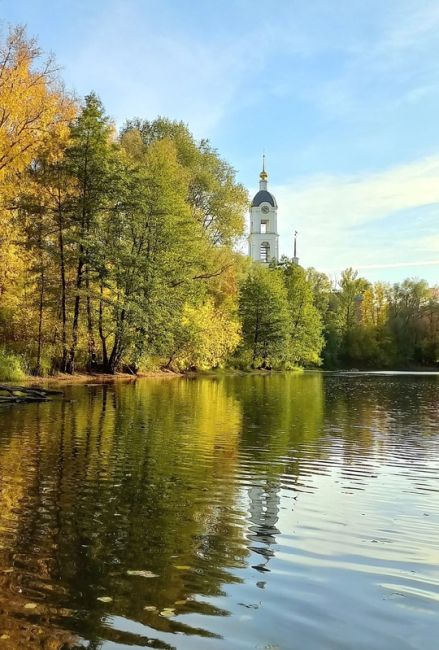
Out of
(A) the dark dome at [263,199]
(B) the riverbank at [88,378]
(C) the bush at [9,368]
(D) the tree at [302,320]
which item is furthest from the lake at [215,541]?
(A) the dark dome at [263,199]

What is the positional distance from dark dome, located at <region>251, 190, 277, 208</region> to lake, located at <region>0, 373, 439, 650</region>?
10777 cm

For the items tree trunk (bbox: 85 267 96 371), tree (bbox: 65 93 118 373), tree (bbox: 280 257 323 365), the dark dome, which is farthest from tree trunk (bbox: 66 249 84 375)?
the dark dome

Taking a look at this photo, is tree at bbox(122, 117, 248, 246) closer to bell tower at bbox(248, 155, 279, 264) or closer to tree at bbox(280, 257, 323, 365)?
tree at bbox(280, 257, 323, 365)

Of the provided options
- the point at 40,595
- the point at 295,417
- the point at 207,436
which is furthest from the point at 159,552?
the point at 295,417

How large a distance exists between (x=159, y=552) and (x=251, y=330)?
2544 inches

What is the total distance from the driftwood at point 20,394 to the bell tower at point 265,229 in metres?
93.3

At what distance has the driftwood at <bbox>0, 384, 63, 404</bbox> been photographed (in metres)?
21.2

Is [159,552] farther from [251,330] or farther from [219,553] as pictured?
[251,330]

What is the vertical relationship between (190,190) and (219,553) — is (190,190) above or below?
above

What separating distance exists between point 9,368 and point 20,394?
6.05 metres

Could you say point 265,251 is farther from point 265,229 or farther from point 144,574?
point 144,574

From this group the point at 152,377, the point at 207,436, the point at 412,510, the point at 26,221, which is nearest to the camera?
the point at 412,510

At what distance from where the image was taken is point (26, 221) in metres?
34.2

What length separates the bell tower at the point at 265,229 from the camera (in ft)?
381
